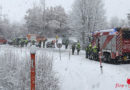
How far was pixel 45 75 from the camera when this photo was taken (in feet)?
26.4

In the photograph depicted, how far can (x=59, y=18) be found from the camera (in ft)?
184

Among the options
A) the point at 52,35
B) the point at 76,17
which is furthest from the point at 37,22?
the point at 76,17

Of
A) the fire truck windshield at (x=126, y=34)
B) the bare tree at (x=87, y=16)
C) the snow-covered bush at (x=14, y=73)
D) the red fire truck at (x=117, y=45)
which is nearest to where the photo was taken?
the snow-covered bush at (x=14, y=73)

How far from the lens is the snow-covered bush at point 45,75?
7880mm

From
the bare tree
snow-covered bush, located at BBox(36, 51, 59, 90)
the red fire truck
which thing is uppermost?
the bare tree

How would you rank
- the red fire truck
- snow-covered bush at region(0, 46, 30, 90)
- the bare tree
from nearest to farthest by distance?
1. snow-covered bush at region(0, 46, 30, 90)
2. the red fire truck
3. the bare tree

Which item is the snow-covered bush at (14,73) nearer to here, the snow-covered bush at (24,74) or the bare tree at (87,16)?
the snow-covered bush at (24,74)

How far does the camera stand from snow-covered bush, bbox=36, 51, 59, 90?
25.9 feet

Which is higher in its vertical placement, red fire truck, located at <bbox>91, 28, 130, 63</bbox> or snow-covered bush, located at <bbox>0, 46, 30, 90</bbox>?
red fire truck, located at <bbox>91, 28, 130, 63</bbox>

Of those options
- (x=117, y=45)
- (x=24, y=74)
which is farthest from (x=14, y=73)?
(x=117, y=45)

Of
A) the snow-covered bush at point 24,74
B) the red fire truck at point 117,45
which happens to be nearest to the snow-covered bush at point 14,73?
the snow-covered bush at point 24,74

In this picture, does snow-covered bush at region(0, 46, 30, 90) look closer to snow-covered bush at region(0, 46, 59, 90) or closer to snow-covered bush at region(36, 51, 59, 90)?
snow-covered bush at region(0, 46, 59, 90)

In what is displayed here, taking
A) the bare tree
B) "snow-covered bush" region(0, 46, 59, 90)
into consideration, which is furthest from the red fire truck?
the bare tree

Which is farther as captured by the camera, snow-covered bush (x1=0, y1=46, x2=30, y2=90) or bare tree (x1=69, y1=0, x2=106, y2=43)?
bare tree (x1=69, y1=0, x2=106, y2=43)
